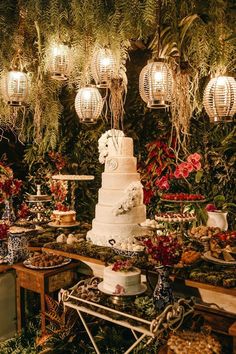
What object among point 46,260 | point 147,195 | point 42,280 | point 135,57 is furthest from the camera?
point 135,57

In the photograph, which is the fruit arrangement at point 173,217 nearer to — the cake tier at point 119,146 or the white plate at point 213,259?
the white plate at point 213,259

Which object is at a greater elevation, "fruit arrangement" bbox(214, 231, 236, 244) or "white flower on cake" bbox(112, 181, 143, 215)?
"white flower on cake" bbox(112, 181, 143, 215)

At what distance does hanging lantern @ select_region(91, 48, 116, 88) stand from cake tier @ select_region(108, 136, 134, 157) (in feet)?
2.90

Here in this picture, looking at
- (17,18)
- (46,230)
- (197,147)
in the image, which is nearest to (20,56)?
(17,18)

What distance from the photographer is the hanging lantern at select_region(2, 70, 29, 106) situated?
424 cm

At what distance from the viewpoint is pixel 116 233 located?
4.39 meters

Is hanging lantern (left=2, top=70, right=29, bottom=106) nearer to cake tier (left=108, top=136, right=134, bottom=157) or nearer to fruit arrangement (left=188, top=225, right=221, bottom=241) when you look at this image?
cake tier (left=108, top=136, right=134, bottom=157)

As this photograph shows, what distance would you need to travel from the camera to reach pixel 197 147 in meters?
5.52

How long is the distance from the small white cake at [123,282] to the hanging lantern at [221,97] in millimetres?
1697

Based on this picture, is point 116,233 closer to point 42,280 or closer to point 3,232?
point 42,280

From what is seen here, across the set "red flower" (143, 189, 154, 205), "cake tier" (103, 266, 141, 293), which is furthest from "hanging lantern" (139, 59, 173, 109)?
"red flower" (143, 189, 154, 205)

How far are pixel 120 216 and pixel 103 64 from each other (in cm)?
170

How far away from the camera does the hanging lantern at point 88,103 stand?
14.7 feet

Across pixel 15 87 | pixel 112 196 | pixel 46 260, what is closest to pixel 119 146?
pixel 112 196
